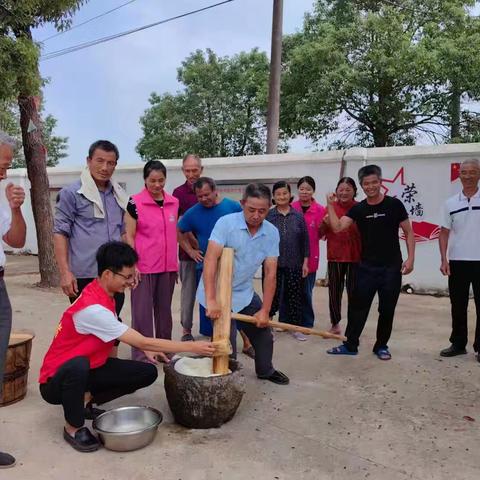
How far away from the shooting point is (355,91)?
15086 millimetres

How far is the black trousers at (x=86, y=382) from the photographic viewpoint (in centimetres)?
283

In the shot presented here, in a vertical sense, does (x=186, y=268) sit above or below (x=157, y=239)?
below

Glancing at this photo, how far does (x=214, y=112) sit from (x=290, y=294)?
1718cm

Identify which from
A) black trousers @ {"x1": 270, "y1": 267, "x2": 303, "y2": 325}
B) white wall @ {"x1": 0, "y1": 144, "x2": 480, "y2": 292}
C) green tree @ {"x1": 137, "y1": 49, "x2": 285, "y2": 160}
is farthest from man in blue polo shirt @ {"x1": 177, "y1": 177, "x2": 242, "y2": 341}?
green tree @ {"x1": 137, "y1": 49, "x2": 285, "y2": 160}

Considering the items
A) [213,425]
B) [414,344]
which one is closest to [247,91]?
[414,344]

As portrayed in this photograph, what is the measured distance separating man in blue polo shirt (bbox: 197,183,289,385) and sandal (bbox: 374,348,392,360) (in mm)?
1174

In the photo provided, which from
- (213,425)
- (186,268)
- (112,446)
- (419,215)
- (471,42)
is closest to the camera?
(112,446)

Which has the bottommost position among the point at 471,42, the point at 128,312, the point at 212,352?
the point at 128,312

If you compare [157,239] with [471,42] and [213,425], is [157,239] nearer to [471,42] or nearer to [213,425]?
[213,425]

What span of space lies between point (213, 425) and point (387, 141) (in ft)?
47.1

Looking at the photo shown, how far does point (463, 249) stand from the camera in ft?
14.8

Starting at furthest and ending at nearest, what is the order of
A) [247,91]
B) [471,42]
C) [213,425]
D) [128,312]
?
[247,91], [471,42], [128,312], [213,425]

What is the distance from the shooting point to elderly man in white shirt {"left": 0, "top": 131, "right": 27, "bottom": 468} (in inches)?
106

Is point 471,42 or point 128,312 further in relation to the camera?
point 471,42
